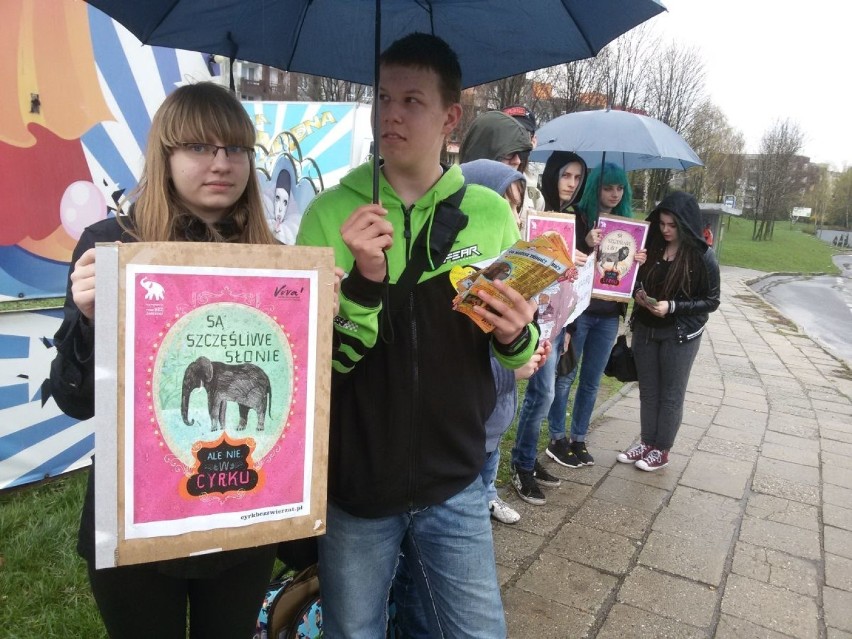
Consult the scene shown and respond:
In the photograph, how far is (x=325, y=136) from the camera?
6648 mm

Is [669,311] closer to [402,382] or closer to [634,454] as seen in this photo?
[634,454]

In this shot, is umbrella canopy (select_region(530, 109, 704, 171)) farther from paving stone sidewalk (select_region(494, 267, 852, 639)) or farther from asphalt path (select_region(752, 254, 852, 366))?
asphalt path (select_region(752, 254, 852, 366))

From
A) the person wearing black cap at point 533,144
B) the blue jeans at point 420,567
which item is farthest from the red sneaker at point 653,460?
the blue jeans at point 420,567

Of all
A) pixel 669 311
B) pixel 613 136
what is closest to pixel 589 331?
pixel 669 311

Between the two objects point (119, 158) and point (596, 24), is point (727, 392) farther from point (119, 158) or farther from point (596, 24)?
point (119, 158)

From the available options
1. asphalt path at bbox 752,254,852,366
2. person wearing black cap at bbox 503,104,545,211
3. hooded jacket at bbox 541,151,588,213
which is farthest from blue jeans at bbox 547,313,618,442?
asphalt path at bbox 752,254,852,366

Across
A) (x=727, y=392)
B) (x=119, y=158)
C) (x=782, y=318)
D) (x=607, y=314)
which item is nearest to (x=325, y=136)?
(x=119, y=158)

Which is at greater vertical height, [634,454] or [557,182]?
[557,182]

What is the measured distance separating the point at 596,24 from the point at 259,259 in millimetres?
1332

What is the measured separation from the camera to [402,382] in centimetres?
155

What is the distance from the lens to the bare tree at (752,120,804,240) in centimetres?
4172

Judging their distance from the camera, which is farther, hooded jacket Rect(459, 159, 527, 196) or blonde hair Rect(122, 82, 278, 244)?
hooded jacket Rect(459, 159, 527, 196)

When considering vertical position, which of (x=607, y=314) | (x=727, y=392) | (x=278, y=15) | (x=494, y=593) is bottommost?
(x=727, y=392)

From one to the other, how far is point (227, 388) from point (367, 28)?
1.42 meters
